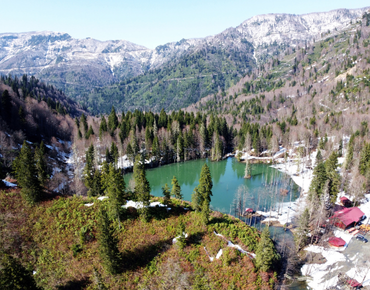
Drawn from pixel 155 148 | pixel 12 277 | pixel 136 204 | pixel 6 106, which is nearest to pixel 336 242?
pixel 136 204

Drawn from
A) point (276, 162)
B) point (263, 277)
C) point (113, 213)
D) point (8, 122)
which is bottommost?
point (276, 162)

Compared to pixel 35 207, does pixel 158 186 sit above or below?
below

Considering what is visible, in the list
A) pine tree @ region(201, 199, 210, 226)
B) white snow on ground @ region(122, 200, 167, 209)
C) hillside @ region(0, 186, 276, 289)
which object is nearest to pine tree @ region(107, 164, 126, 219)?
hillside @ region(0, 186, 276, 289)

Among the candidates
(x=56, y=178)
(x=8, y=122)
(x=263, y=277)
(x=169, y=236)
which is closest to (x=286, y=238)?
(x=263, y=277)

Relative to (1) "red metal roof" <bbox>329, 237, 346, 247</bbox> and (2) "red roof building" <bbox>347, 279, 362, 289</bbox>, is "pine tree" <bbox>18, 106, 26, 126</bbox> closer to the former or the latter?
(1) "red metal roof" <bbox>329, 237, 346, 247</bbox>

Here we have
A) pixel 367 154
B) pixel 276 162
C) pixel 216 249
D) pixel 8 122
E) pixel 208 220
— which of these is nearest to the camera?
pixel 216 249

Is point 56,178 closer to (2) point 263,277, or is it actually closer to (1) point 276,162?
(2) point 263,277

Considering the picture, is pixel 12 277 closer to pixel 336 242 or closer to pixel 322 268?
pixel 322 268
